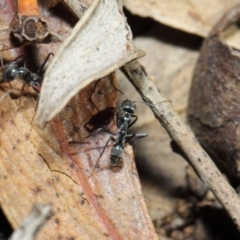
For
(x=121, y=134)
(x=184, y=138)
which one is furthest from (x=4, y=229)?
(x=184, y=138)

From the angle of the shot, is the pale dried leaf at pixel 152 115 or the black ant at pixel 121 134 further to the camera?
the pale dried leaf at pixel 152 115

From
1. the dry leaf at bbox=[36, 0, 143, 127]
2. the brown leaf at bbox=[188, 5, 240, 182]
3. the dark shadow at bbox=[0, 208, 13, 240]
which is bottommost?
the dark shadow at bbox=[0, 208, 13, 240]

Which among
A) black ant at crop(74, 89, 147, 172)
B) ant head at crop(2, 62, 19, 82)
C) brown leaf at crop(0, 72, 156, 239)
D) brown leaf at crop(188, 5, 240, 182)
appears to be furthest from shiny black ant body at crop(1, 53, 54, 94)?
brown leaf at crop(188, 5, 240, 182)

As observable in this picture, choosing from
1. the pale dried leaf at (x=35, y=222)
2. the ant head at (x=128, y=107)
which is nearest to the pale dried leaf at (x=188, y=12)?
the ant head at (x=128, y=107)

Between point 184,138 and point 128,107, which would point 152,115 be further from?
point 184,138

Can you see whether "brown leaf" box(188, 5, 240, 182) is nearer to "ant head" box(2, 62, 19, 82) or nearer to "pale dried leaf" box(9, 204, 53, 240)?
"ant head" box(2, 62, 19, 82)

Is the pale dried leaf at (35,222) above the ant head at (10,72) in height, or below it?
above

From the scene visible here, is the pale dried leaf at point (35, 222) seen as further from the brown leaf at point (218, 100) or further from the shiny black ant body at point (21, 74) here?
the brown leaf at point (218, 100)

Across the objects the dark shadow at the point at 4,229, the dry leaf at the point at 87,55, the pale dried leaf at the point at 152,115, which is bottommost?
the dark shadow at the point at 4,229
